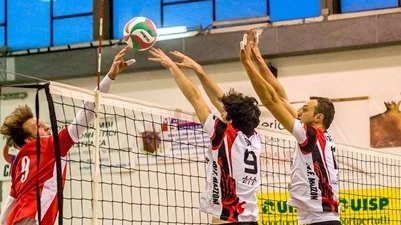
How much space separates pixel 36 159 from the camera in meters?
5.85

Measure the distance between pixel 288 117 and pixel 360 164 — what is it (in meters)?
5.41

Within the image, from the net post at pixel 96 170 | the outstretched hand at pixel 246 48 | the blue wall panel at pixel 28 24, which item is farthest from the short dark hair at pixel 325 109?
the blue wall panel at pixel 28 24

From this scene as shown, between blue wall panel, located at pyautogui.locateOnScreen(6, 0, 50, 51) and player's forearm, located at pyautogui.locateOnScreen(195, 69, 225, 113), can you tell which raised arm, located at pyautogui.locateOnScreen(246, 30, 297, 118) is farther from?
blue wall panel, located at pyautogui.locateOnScreen(6, 0, 50, 51)

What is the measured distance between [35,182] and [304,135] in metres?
2.05

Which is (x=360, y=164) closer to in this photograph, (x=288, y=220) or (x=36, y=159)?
(x=288, y=220)


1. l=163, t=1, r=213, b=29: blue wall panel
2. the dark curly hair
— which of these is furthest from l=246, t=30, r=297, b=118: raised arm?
l=163, t=1, r=213, b=29: blue wall panel

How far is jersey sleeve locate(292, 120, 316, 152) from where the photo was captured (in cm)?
600

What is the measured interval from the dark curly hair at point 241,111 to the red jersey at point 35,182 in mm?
1324

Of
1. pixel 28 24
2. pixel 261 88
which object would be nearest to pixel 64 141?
pixel 261 88

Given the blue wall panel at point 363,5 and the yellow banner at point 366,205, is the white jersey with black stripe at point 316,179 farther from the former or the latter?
the blue wall panel at point 363,5

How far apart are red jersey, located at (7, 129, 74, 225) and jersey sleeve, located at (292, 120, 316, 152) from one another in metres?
1.79

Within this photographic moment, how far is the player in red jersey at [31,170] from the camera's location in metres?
5.83

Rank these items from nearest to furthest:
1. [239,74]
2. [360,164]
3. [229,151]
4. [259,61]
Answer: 1. [229,151]
2. [259,61]
3. [360,164]
4. [239,74]

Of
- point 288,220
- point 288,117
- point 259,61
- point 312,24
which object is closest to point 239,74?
point 312,24
